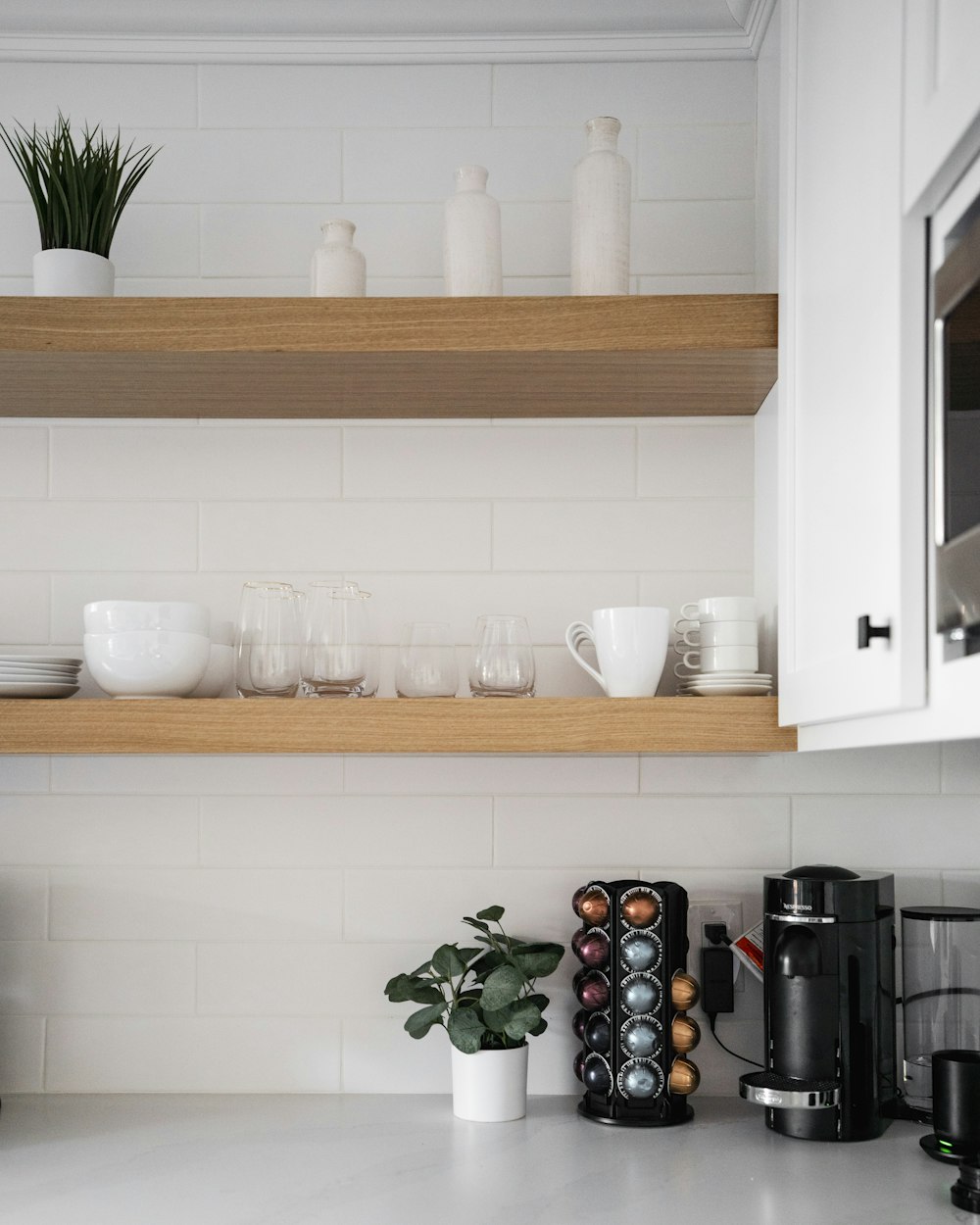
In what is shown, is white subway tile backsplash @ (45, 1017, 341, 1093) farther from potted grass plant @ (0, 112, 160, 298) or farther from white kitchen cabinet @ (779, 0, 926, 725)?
potted grass plant @ (0, 112, 160, 298)

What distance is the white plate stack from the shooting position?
1.44 m

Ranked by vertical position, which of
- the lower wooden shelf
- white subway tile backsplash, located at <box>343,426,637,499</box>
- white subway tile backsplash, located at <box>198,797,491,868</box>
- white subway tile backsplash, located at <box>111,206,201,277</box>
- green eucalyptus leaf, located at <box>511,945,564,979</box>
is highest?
white subway tile backsplash, located at <box>111,206,201,277</box>

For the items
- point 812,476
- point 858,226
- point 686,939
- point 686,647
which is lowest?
point 686,939

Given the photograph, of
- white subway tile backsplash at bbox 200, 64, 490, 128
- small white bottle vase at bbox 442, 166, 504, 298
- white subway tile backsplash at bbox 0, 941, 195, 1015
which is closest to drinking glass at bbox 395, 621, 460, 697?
small white bottle vase at bbox 442, 166, 504, 298

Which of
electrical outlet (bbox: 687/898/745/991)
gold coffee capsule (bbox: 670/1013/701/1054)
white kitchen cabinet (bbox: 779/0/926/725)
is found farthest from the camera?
electrical outlet (bbox: 687/898/745/991)

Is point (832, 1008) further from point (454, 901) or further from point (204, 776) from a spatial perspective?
point (204, 776)

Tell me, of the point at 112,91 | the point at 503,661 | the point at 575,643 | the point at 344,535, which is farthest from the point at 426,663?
the point at 112,91

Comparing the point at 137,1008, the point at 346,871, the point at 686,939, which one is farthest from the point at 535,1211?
the point at 137,1008

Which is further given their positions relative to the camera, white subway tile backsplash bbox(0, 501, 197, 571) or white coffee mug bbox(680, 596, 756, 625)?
white subway tile backsplash bbox(0, 501, 197, 571)

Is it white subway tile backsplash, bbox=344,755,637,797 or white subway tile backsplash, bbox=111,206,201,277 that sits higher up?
white subway tile backsplash, bbox=111,206,201,277

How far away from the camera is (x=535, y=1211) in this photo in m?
1.22

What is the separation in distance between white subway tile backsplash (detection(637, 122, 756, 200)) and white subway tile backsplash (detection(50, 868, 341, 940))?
1130 mm

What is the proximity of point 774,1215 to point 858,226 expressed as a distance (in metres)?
1.02

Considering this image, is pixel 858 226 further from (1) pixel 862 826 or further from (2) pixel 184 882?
(2) pixel 184 882
